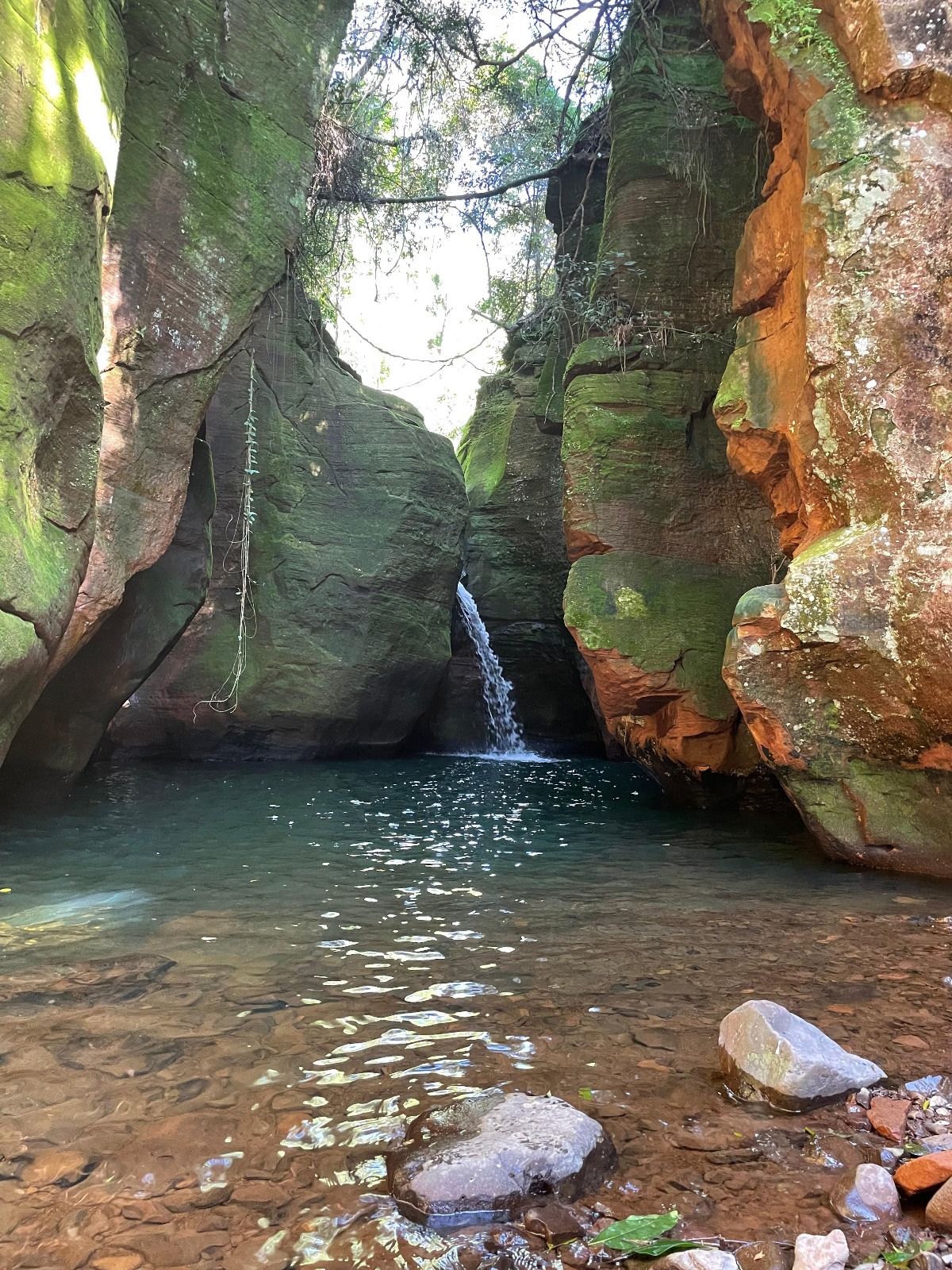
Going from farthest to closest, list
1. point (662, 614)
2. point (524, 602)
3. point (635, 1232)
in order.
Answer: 1. point (524, 602)
2. point (662, 614)
3. point (635, 1232)

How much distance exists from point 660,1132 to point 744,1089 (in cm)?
38

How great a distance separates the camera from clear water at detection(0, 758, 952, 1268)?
7.38ft

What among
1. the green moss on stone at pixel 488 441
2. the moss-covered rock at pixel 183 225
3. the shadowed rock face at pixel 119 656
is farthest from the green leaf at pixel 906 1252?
the green moss on stone at pixel 488 441

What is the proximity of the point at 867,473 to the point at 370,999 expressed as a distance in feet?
15.4

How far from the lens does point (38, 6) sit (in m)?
5.46

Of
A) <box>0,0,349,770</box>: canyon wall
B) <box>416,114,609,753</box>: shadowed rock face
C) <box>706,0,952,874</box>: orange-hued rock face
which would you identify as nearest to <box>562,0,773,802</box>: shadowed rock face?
<box>706,0,952,874</box>: orange-hued rock face

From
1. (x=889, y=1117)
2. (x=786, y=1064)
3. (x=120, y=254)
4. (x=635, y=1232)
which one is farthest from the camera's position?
(x=120, y=254)

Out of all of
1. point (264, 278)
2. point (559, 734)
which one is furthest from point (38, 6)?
point (559, 734)

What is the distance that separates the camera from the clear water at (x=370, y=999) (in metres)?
2.25

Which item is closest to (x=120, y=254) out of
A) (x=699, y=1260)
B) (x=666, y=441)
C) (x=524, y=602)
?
(x=666, y=441)

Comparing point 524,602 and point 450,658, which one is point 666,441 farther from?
point 524,602

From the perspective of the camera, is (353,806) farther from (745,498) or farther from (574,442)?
(745,498)

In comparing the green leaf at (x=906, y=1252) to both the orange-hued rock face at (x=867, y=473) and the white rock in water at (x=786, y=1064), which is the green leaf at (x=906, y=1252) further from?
the orange-hued rock face at (x=867, y=473)

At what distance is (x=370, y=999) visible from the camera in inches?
140
